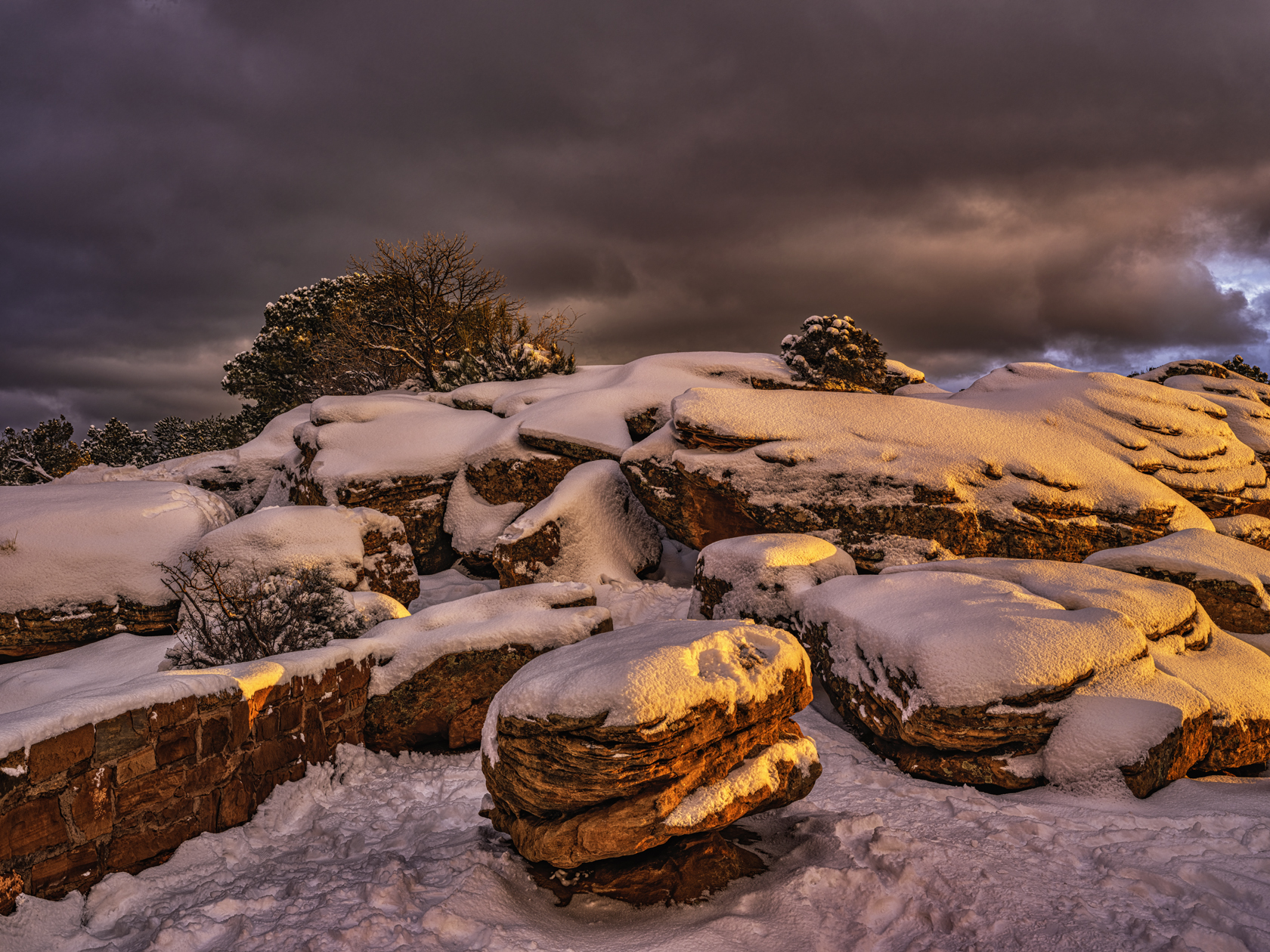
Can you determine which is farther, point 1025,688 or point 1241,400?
point 1241,400

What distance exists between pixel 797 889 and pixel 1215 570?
6.17 meters

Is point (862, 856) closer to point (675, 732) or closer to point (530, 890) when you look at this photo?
point (675, 732)

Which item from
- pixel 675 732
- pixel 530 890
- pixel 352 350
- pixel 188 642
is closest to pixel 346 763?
pixel 188 642

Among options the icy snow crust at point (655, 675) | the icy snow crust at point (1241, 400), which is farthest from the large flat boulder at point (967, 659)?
the icy snow crust at point (1241, 400)

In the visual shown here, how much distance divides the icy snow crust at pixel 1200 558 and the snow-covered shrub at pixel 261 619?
7.79 m

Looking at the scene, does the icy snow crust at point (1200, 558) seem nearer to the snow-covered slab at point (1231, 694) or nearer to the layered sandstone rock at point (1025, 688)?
the snow-covered slab at point (1231, 694)

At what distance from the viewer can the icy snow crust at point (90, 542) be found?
22.9 ft

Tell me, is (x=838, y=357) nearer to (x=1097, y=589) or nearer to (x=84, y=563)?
(x=1097, y=589)

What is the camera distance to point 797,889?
9.77 feet

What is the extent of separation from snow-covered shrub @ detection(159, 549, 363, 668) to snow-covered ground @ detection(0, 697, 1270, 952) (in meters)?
1.63

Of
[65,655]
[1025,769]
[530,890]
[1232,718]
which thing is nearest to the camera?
[530,890]

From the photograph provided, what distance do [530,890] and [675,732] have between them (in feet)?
3.97

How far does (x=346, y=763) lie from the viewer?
479 centimetres

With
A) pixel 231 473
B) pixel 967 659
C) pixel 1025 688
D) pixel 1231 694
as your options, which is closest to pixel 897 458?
pixel 1231 694
